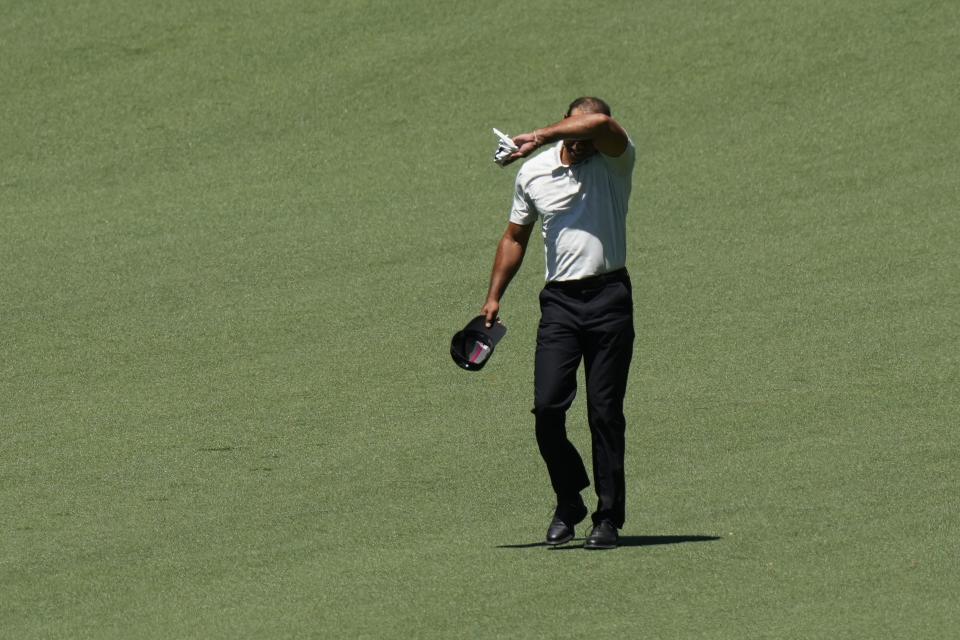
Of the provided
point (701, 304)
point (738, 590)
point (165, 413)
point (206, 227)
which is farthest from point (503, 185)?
point (738, 590)

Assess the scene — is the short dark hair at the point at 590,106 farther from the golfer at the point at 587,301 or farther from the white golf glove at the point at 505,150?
the white golf glove at the point at 505,150

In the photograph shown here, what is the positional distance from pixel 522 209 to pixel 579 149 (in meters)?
0.39

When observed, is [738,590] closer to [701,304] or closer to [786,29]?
[701,304]

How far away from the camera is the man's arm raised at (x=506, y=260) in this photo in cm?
788

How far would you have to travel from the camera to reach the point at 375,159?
16.0 meters

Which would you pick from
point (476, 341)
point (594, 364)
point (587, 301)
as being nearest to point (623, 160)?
point (587, 301)

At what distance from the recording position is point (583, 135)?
7375mm

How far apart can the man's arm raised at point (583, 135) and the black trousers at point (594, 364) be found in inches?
21.9

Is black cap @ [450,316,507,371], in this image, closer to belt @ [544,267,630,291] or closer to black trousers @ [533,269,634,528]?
black trousers @ [533,269,634,528]

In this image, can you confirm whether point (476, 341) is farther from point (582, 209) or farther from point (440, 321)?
point (440, 321)

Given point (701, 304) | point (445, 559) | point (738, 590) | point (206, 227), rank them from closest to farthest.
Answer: point (738, 590) → point (445, 559) → point (701, 304) → point (206, 227)

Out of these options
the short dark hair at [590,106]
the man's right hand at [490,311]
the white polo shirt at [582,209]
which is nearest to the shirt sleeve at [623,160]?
the white polo shirt at [582,209]

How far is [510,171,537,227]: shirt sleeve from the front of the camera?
25.6ft

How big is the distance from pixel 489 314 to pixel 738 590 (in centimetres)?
173
